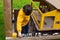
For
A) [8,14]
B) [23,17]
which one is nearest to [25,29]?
[23,17]

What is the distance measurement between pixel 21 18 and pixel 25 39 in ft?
1.07

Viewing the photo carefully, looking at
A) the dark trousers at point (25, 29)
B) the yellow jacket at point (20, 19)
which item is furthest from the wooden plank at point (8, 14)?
the dark trousers at point (25, 29)

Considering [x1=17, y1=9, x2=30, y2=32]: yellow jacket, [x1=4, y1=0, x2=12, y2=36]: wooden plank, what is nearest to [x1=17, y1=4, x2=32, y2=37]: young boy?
[x1=17, y1=9, x2=30, y2=32]: yellow jacket

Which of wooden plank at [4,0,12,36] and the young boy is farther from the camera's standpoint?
the young boy

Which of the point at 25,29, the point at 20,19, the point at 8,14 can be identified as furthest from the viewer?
the point at 25,29

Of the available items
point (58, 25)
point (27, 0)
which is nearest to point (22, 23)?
point (58, 25)

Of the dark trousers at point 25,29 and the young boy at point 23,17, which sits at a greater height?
the young boy at point 23,17

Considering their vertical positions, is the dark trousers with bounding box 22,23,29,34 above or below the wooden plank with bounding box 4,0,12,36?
below

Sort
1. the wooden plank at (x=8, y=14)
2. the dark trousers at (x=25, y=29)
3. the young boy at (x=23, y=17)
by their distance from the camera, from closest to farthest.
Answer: the wooden plank at (x=8, y=14)
the young boy at (x=23, y=17)
the dark trousers at (x=25, y=29)

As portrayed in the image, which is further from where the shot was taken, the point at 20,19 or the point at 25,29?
the point at 25,29

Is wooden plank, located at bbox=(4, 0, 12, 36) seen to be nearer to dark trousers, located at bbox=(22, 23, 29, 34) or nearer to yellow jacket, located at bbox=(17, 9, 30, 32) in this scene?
yellow jacket, located at bbox=(17, 9, 30, 32)

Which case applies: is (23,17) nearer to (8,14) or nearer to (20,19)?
(20,19)

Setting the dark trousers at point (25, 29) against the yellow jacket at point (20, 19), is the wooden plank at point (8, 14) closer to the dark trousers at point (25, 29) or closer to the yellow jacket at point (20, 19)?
the yellow jacket at point (20, 19)

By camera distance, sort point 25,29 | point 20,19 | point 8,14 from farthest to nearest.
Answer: point 25,29
point 20,19
point 8,14
